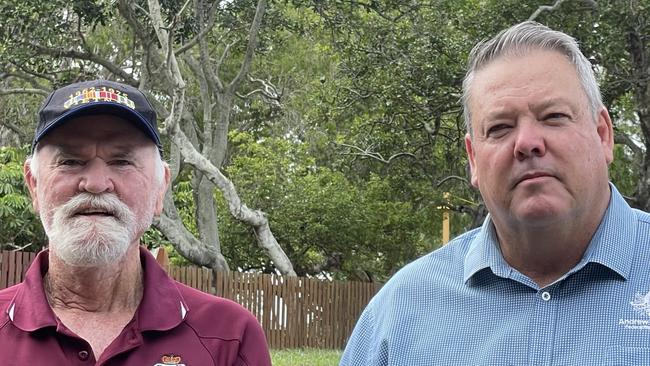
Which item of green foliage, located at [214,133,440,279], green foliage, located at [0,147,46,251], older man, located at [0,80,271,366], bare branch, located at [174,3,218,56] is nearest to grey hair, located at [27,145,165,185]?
older man, located at [0,80,271,366]

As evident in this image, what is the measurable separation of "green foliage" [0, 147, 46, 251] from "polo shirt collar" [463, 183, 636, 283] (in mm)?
16752

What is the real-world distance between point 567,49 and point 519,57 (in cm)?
15

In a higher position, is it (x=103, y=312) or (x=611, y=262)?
(x=611, y=262)

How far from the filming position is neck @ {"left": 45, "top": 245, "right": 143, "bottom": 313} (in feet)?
10.9

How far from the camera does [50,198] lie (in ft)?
10.8

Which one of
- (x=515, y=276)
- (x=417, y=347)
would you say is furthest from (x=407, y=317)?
(x=515, y=276)

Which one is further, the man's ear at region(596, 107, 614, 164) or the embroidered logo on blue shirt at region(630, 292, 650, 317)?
the man's ear at region(596, 107, 614, 164)

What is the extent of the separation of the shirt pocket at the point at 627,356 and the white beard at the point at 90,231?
1.60 m

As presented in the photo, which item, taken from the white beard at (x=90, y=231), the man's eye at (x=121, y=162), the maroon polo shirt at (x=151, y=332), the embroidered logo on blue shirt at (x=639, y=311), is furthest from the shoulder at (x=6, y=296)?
the embroidered logo on blue shirt at (x=639, y=311)

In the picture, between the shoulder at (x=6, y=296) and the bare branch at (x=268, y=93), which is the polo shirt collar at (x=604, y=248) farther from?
the bare branch at (x=268, y=93)

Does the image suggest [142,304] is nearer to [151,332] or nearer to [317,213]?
[151,332]

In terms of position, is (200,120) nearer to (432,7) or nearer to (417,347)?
(432,7)

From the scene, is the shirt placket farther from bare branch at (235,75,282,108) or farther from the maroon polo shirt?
bare branch at (235,75,282,108)

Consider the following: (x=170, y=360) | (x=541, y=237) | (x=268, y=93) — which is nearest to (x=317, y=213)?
(x=268, y=93)
